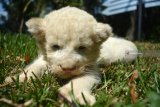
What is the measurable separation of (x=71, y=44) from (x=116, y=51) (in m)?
1.91

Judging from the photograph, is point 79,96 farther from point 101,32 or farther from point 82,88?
point 101,32

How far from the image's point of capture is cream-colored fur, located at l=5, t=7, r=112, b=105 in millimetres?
3904

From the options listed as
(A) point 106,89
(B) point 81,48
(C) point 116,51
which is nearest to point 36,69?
(B) point 81,48

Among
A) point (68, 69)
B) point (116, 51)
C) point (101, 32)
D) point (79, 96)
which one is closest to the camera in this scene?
point (79, 96)

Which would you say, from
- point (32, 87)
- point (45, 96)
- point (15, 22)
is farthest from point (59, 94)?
point (15, 22)

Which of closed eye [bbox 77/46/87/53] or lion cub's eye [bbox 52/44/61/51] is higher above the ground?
lion cub's eye [bbox 52/44/61/51]

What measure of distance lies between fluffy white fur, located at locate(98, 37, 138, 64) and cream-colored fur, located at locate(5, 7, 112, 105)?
1158 mm

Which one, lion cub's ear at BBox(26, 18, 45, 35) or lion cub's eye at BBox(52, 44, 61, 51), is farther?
lion cub's ear at BBox(26, 18, 45, 35)

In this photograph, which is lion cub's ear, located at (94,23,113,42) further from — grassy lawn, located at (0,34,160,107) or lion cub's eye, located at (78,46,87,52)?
grassy lawn, located at (0,34,160,107)

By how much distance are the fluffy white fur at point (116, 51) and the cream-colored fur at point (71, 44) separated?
3.80 ft

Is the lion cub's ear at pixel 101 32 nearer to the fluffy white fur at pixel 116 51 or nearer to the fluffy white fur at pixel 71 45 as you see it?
the fluffy white fur at pixel 71 45

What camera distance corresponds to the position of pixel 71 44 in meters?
3.98

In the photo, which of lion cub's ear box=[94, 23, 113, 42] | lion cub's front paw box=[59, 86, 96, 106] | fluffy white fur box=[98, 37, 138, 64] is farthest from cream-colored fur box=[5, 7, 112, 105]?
fluffy white fur box=[98, 37, 138, 64]

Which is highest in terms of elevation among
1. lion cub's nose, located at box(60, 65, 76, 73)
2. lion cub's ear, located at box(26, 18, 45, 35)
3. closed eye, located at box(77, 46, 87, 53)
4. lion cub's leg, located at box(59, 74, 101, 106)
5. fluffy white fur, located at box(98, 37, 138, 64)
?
lion cub's ear, located at box(26, 18, 45, 35)
